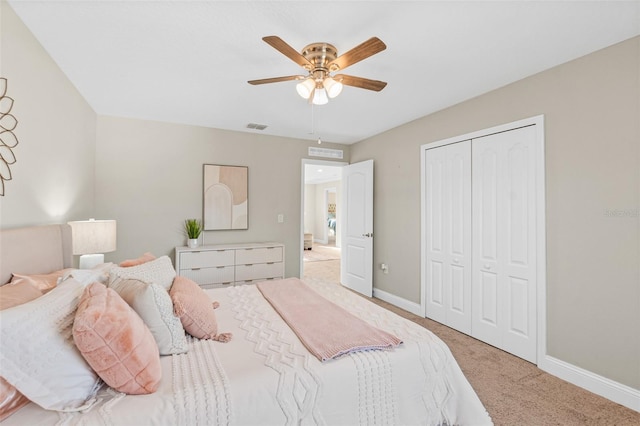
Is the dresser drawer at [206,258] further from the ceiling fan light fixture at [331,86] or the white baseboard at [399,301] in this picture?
the ceiling fan light fixture at [331,86]

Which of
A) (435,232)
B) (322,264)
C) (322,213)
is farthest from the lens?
(322,213)

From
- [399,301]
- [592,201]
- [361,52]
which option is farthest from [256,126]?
[592,201]

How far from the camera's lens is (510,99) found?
2.77 m

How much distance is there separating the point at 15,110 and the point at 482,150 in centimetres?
368

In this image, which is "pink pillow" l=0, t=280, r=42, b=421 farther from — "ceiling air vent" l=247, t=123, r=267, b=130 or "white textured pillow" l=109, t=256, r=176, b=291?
"ceiling air vent" l=247, t=123, r=267, b=130

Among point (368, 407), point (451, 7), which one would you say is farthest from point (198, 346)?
point (451, 7)

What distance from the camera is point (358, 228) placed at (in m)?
4.81

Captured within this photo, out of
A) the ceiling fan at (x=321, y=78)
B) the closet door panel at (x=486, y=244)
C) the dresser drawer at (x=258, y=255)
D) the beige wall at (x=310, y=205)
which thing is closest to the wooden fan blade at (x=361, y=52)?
the ceiling fan at (x=321, y=78)

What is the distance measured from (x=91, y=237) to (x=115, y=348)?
1804 millimetres

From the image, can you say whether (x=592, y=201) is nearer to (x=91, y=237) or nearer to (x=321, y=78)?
(x=321, y=78)

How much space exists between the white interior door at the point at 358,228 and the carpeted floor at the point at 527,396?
1926 mm

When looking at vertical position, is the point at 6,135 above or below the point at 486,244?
above

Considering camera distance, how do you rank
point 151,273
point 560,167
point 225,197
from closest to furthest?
point 151,273
point 560,167
point 225,197

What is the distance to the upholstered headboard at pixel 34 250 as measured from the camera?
1.47m
